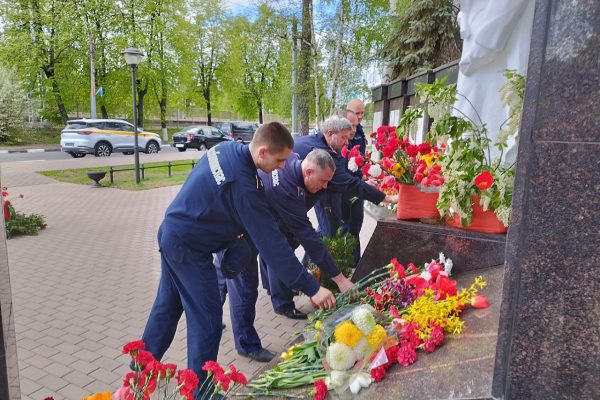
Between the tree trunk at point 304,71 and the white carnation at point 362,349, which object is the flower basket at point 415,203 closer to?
the white carnation at point 362,349

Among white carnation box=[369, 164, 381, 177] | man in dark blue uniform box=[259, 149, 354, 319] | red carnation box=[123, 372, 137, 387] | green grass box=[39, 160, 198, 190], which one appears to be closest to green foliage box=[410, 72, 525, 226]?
white carnation box=[369, 164, 381, 177]

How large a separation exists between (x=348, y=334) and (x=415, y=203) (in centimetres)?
135

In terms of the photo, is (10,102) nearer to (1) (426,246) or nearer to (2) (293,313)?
(2) (293,313)

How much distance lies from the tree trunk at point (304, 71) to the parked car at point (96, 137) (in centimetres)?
944

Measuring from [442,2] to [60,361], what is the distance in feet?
30.2

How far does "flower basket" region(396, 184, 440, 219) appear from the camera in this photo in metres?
3.08

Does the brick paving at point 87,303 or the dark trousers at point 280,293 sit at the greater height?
the dark trousers at point 280,293

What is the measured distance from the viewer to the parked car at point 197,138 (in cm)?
2497

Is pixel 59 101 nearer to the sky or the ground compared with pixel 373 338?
nearer to the sky

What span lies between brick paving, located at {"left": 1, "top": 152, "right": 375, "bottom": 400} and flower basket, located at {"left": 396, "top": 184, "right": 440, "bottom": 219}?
1366 millimetres

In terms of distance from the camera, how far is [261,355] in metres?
3.36

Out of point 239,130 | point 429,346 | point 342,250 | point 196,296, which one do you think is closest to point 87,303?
point 196,296

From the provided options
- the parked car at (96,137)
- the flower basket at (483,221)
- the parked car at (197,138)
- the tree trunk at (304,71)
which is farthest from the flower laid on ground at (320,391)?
the parked car at (197,138)

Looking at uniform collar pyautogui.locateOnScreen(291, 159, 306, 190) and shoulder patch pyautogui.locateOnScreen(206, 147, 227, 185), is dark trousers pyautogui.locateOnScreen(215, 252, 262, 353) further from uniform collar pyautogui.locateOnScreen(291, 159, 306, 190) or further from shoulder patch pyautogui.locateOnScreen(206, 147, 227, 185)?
shoulder patch pyautogui.locateOnScreen(206, 147, 227, 185)
